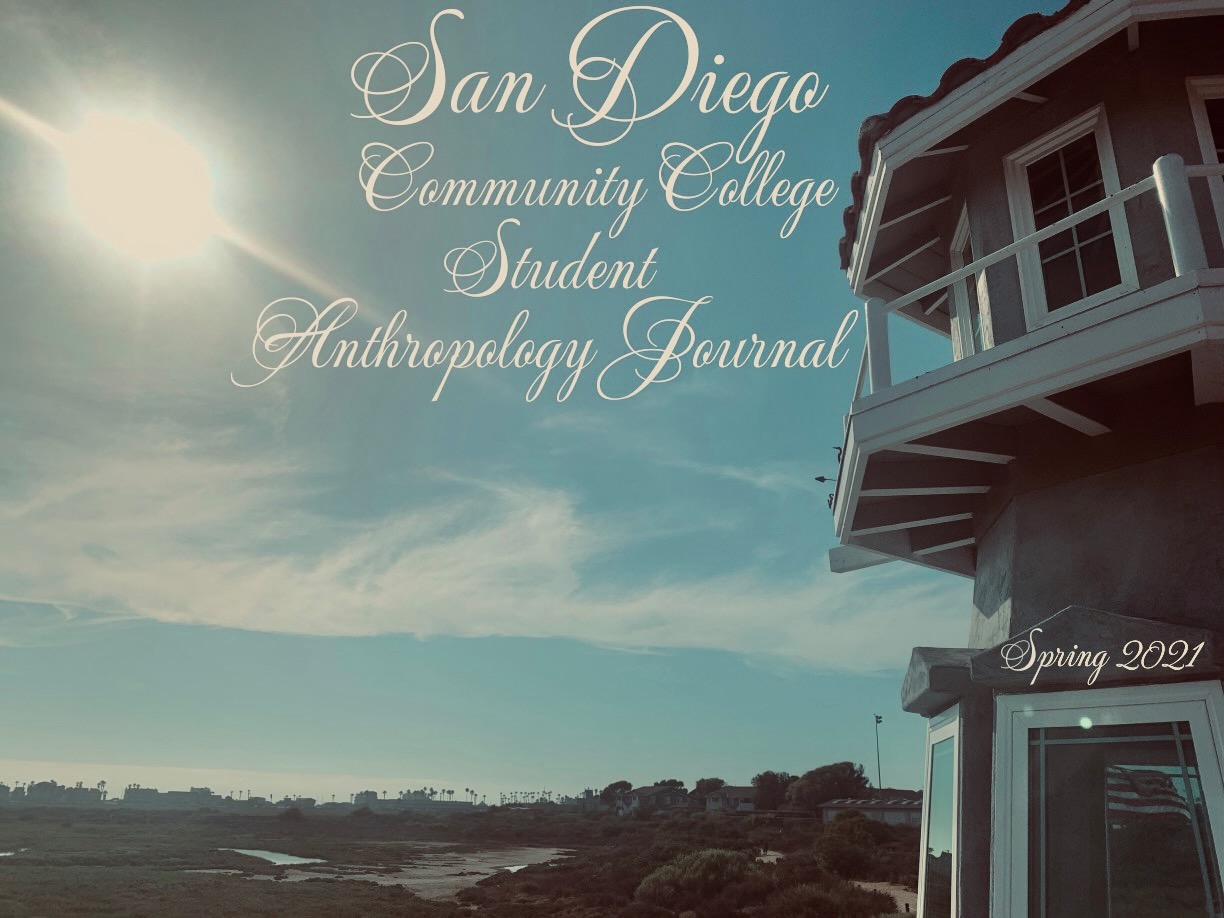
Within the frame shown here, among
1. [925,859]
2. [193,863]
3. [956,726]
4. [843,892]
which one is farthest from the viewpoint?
[193,863]

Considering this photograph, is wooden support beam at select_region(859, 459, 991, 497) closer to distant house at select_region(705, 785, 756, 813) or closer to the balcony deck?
the balcony deck

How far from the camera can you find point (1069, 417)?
4461 millimetres

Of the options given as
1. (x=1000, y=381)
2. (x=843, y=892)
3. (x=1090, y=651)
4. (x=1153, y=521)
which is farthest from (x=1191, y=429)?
(x=843, y=892)

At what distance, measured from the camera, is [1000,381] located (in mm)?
4348

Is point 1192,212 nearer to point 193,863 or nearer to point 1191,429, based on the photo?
point 1191,429

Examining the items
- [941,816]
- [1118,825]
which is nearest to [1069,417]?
[1118,825]

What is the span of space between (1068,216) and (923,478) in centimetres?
195

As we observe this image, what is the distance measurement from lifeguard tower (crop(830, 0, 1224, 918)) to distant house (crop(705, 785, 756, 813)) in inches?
3610

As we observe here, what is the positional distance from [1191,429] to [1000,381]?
3.38ft

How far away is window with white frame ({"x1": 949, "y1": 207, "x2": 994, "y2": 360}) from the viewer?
540 cm

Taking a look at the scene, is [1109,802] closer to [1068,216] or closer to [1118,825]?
[1118,825]

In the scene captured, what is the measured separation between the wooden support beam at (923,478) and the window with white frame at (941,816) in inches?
59.9

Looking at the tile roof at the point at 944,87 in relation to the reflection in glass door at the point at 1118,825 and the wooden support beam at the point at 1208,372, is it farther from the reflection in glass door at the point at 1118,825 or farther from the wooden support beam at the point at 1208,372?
the reflection in glass door at the point at 1118,825

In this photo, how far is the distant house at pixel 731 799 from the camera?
91.9m
